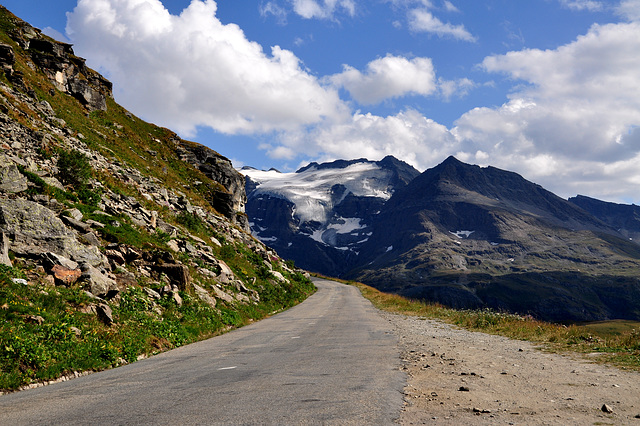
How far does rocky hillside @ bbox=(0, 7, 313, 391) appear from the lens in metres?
11.0

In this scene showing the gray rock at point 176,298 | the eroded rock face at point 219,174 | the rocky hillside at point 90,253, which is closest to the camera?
the rocky hillside at point 90,253

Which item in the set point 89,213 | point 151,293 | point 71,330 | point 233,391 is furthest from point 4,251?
point 233,391

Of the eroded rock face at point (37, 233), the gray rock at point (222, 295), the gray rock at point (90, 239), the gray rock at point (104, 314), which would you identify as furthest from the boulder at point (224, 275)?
the gray rock at point (104, 314)

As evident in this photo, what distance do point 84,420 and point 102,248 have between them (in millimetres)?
13275

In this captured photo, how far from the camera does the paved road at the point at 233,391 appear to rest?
5938 millimetres

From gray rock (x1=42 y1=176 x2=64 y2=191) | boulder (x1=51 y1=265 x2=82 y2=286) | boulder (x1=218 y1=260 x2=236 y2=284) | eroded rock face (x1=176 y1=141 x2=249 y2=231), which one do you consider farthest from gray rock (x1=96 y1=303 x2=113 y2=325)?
eroded rock face (x1=176 y1=141 x2=249 y2=231)

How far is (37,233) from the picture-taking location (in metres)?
14.5

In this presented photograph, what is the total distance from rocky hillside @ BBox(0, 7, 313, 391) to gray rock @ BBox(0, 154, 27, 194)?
0.06 m

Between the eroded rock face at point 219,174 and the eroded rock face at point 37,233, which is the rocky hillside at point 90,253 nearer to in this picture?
the eroded rock face at point 37,233

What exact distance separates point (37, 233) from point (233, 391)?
12.3 metres

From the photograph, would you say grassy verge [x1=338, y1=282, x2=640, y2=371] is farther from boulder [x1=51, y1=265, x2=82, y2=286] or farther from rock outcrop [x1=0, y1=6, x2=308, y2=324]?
boulder [x1=51, y1=265, x2=82, y2=286]

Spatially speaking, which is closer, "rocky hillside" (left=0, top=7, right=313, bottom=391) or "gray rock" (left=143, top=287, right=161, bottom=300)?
"rocky hillside" (left=0, top=7, right=313, bottom=391)

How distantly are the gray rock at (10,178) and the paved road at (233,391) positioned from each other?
1084cm

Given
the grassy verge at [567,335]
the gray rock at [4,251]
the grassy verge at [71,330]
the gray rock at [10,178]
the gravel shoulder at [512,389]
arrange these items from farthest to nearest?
the gray rock at [10,178], the gray rock at [4,251], the grassy verge at [567,335], the grassy verge at [71,330], the gravel shoulder at [512,389]
